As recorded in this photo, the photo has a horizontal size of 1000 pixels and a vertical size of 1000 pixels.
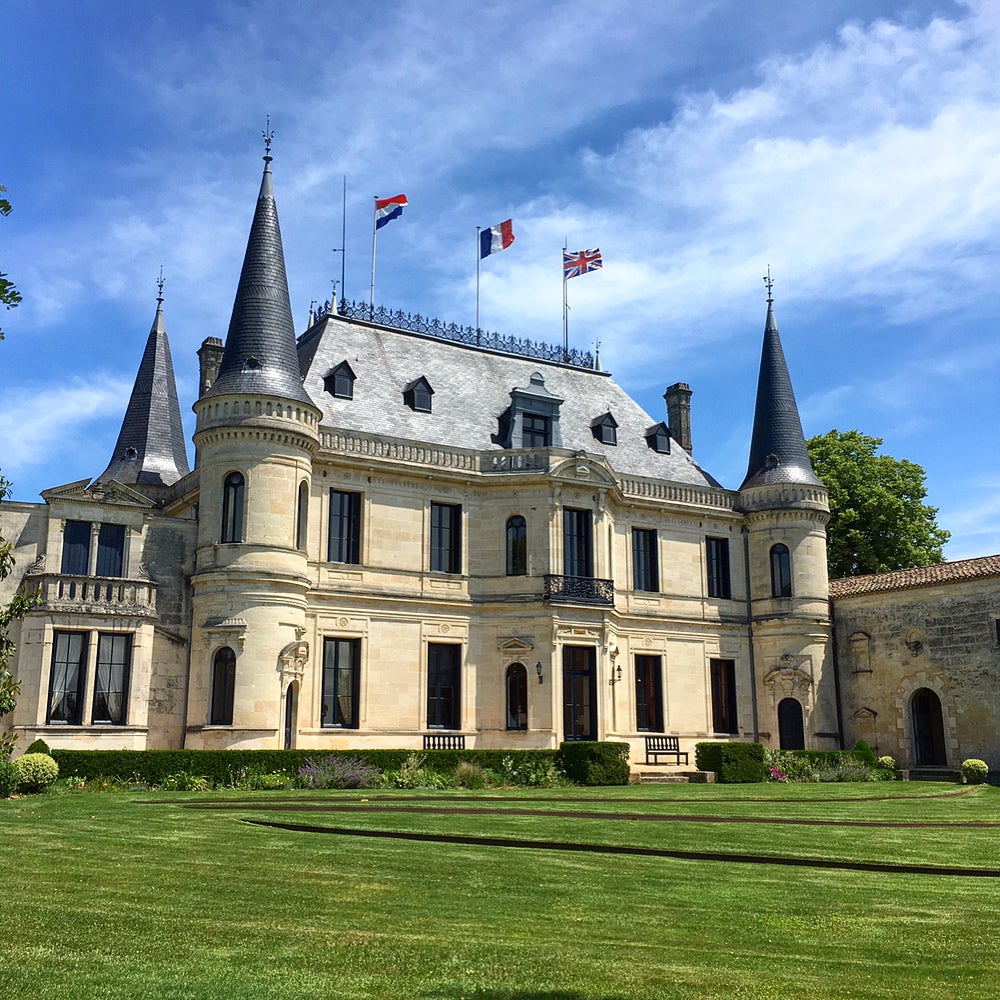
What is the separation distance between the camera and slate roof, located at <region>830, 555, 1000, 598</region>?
3766 cm

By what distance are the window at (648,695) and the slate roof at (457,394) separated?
7022 millimetres

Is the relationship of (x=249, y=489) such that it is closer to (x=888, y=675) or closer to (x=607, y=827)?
(x=607, y=827)

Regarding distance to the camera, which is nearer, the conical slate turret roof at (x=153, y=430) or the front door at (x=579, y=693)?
the front door at (x=579, y=693)

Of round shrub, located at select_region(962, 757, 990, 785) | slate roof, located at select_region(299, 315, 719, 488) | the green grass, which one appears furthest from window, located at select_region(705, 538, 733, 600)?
the green grass

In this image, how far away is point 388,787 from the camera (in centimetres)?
2875

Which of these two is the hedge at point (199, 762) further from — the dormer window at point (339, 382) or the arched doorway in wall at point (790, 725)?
the arched doorway in wall at point (790, 725)

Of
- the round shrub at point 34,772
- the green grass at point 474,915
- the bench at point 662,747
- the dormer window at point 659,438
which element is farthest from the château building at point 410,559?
the green grass at point 474,915

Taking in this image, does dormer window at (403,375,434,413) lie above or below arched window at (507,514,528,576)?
above

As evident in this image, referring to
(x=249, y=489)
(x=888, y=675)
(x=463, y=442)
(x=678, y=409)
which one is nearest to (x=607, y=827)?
(x=249, y=489)

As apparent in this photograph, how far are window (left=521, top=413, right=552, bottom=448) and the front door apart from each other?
7.61m

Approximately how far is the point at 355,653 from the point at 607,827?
17859mm

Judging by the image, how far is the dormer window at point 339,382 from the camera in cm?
3631

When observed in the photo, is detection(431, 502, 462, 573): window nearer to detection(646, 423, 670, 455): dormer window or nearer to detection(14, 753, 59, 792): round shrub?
detection(646, 423, 670, 455): dormer window

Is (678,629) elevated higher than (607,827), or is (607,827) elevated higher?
(678,629)
